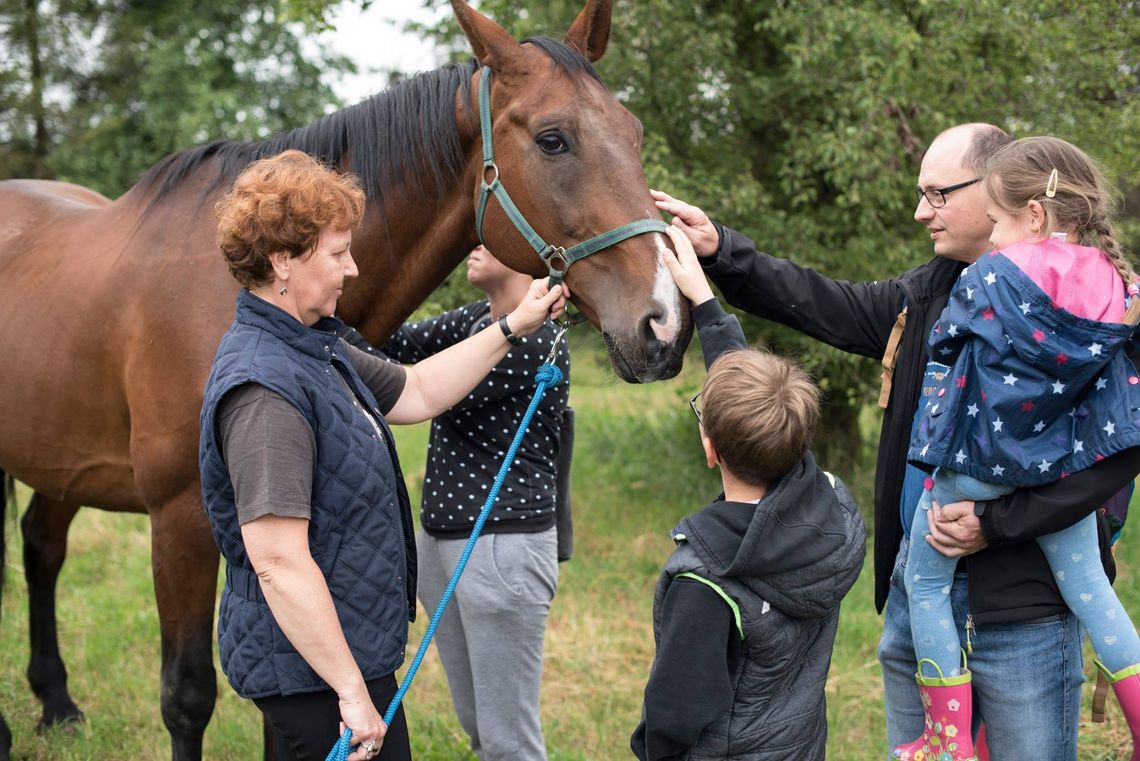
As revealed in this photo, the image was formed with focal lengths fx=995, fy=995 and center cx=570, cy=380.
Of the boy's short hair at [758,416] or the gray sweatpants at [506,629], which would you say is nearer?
the boy's short hair at [758,416]

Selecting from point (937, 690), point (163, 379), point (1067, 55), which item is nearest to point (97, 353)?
point (163, 379)

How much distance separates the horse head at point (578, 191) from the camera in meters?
2.36

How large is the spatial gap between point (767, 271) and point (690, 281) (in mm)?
344

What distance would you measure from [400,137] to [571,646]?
9.06 feet

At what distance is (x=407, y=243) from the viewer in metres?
2.88

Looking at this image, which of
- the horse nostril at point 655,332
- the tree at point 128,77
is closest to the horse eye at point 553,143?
the horse nostril at point 655,332

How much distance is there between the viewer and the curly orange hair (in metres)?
1.90

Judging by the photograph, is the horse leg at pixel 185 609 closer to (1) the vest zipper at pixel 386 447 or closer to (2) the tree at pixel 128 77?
(1) the vest zipper at pixel 386 447

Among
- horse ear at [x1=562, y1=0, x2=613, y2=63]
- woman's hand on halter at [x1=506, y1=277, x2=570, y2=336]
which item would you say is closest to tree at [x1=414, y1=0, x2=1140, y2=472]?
horse ear at [x1=562, y1=0, x2=613, y2=63]

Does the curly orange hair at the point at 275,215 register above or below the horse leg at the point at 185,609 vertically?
above

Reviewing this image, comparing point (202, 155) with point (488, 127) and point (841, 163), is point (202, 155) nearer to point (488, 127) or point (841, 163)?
point (488, 127)

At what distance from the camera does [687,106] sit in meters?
6.36

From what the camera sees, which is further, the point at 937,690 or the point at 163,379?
the point at 163,379

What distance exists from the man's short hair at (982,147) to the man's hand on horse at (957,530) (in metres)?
0.77
